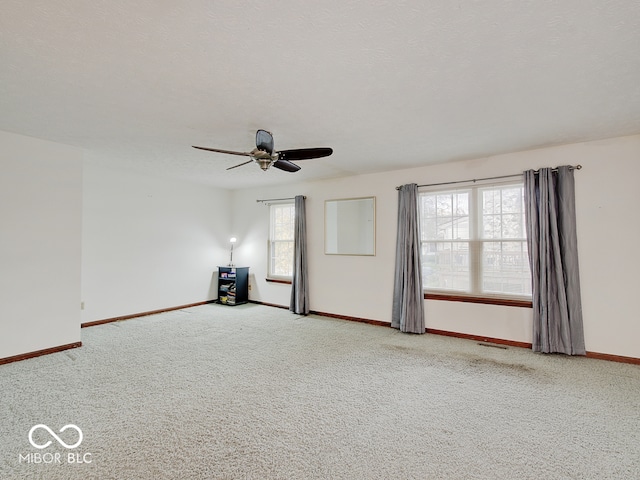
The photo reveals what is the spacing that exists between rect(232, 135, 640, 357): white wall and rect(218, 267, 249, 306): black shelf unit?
0.94 meters

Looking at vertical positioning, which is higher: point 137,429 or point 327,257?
point 327,257

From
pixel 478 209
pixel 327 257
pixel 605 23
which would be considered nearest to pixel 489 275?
pixel 478 209

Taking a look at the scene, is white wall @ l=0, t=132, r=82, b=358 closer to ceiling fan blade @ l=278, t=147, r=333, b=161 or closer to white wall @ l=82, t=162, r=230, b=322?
white wall @ l=82, t=162, r=230, b=322

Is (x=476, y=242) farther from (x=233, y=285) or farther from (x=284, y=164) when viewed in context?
(x=233, y=285)

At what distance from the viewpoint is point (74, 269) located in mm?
3865

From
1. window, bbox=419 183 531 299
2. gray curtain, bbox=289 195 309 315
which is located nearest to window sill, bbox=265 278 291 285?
gray curtain, bbox=289 195 309 315

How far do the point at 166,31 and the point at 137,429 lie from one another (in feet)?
8.29

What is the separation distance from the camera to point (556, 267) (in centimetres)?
367

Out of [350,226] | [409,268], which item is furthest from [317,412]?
[350,226]

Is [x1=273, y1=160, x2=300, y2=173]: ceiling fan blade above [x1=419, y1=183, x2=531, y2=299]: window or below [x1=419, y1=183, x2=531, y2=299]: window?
above

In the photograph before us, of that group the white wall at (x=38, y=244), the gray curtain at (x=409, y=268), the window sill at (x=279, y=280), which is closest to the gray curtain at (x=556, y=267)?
the gray curtain at (x=409, y=268)

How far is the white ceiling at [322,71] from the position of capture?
165 centimetres

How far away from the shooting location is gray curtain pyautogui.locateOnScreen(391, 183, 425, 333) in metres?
4.55

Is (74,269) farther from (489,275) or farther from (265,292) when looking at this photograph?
(489,275)
